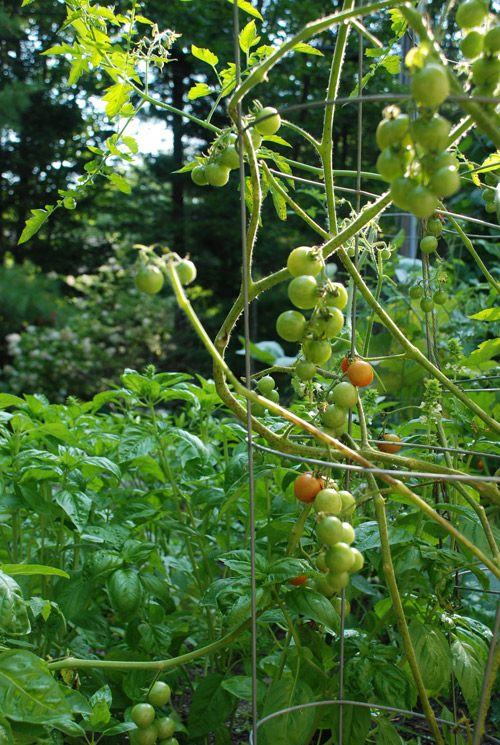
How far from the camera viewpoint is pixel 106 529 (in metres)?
1.16

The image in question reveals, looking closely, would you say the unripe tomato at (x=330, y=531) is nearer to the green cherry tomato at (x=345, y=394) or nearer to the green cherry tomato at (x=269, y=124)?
the green cherry tomato at (x=345, y=394)

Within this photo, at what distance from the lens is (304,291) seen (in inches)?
24.6


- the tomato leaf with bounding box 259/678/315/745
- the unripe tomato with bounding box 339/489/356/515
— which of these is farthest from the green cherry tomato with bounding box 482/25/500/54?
the tomato leaf with bounding box 259/678/315/745

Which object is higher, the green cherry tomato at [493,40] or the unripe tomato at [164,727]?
the green cherry tomato at [493,40]

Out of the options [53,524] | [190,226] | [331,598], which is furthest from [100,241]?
[331,598]

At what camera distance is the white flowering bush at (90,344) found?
5895 mm

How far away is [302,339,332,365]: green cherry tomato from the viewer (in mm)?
683

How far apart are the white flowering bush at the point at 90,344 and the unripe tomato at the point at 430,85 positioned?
5.41 metres

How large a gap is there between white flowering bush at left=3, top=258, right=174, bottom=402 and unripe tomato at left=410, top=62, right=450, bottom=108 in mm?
5406

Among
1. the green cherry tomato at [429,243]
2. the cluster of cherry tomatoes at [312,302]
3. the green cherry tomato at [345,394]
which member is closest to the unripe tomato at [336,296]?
the cluster of cherry tomatoes at [312,302]

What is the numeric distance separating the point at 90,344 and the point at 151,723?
217 inches

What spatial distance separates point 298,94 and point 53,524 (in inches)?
251

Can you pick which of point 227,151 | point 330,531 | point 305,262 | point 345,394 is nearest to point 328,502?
point 330,531

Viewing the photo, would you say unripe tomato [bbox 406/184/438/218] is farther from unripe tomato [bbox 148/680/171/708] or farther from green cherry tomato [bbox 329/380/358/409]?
unripe tomato [bbox 148/680/171/708]
